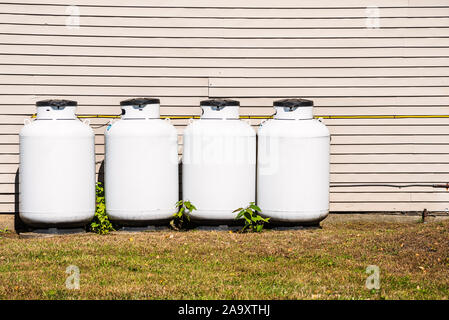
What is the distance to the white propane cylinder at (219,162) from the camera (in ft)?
28.3

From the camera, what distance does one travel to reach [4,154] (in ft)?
30.7

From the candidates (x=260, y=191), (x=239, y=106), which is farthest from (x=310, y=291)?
(x=239, y=106)

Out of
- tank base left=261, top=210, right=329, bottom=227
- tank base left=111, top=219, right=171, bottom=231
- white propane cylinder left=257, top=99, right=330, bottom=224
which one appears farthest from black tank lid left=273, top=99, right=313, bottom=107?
tank base left=111, top=219, right=171, bottom=231

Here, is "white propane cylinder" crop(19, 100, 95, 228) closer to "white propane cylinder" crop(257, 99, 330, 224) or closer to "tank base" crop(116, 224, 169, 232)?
"tank base" crop(116, 224, 169, 232)

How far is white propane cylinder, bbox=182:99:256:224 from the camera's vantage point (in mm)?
8641

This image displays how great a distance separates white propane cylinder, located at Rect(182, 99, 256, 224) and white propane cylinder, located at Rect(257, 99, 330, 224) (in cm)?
25

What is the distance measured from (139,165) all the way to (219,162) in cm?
97

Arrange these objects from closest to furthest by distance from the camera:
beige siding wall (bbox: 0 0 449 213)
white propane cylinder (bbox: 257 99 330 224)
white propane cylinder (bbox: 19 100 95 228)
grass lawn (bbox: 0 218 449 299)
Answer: grass lawn (bbox: 0 218 449 299), white propane cylinder (bbox: 19 100 95 228), white propane cylinder (bbox: 257 99 330 224), beige siding wall (bbox: 0 0 449 213)
